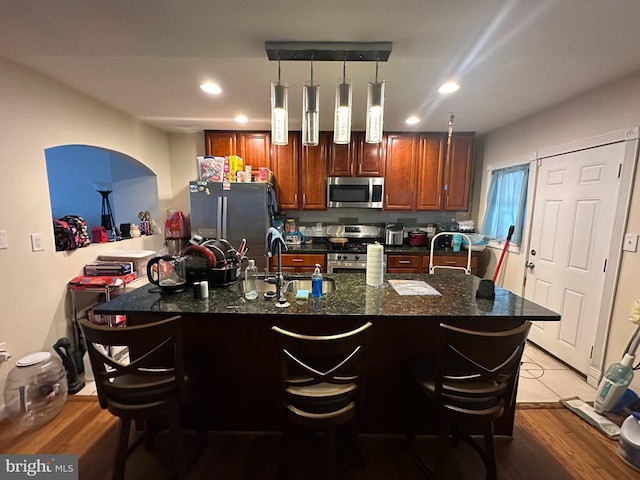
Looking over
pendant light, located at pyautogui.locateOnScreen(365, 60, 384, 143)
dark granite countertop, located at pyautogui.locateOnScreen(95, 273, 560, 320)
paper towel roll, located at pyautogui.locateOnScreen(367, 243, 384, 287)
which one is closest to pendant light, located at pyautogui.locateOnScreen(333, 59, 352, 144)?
pendant light, located at pyautogui.locateOnScreen(365, 60, 384, 143)

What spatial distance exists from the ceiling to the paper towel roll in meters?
1.25

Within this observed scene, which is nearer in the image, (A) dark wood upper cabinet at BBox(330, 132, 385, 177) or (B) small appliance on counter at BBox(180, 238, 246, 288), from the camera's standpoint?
(B) small appliance on counter at BBox(180, 238, 246, 288)

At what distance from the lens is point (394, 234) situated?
3863mm

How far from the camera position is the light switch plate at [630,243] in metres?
2.03

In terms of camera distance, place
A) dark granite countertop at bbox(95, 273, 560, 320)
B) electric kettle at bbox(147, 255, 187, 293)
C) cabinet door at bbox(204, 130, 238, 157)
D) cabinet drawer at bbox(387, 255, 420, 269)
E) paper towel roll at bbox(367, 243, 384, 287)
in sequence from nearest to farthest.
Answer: dark granite countertop at bbox(95, 273, 560, 320)
electric kettle at bbox(147, 255, 187, 293)
paper towel roll at bbox(367, 243, 384, 287)
cabinet drawer at bbox(387, 255, 420, 269)
cabinet door at bbox(204, 130, 238, 157)

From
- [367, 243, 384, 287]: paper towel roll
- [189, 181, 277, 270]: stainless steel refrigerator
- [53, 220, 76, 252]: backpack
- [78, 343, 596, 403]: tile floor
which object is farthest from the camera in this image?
[189, 181, 277, 270]: stainless steel refrigerator

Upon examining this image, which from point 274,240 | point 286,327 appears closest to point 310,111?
point 274,240

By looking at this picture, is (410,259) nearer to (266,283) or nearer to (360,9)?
(266,283)

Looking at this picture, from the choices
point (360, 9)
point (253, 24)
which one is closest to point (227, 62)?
point (253, 24)

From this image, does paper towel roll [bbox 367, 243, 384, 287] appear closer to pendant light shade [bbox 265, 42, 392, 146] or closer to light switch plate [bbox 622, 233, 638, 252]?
pendant light shade [bbox 265, 42, 392, 146]

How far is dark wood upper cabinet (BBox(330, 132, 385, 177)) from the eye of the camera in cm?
378

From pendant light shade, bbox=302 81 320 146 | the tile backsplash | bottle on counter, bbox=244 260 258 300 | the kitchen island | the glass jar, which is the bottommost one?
the glass jar

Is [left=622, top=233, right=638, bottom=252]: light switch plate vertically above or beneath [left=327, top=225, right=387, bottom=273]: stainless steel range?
above
